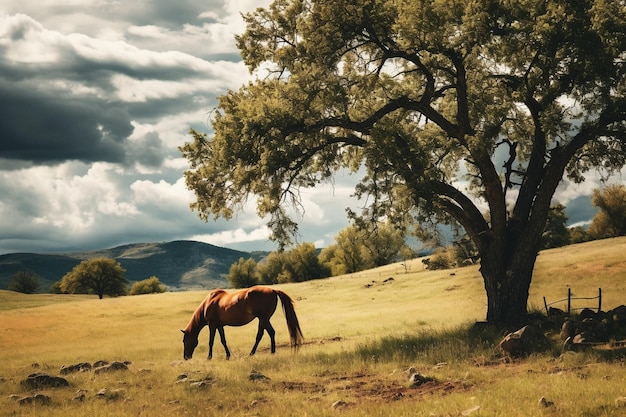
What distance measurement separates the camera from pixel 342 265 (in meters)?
117

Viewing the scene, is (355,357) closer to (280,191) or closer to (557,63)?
(280,191)

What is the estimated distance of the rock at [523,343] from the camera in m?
14.9

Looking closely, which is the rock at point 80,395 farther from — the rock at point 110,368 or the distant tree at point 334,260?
the distant tree at point 334,260

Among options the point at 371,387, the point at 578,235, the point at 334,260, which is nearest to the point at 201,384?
the point at 371,387

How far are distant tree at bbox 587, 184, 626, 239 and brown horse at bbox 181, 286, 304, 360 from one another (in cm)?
8511

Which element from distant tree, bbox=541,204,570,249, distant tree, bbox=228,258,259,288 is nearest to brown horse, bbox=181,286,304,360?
distant tree, bbox=541,204,570,249

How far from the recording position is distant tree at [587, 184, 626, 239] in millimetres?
88062

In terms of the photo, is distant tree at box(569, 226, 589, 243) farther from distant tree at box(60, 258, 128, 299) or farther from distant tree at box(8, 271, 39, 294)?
distant tree at box(8, 271, 39, 294)

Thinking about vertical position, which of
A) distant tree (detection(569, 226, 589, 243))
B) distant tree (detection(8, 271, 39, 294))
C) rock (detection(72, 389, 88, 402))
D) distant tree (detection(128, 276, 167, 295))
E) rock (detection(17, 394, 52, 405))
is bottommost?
distant tree (detection(128, 276, 167, 295))

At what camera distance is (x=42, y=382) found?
533 inches

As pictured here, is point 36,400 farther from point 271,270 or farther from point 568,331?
point 271,270

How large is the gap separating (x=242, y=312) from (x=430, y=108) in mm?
11515

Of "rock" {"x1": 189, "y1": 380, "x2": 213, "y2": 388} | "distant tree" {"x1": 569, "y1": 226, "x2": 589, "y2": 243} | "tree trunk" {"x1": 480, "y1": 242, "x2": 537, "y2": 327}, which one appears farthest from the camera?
"distant tree" {"x1": 569, "y1": 226, "x2": 589, "y2": 243}

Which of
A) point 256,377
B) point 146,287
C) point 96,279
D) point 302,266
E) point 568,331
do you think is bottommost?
point 146,287
